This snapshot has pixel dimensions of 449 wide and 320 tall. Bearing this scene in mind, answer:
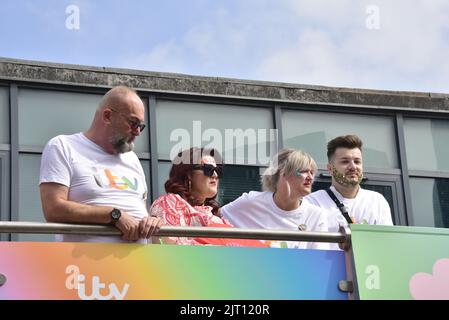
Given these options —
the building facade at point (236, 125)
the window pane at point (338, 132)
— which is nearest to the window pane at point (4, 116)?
the building facade at point (236, 125)

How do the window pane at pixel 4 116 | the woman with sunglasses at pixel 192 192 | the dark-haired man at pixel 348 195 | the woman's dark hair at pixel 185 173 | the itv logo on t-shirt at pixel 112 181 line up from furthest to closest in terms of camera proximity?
the window pane at pixel 4 116 < the dark-haired man at pixel 348 195 < the woman's dark hair at pixel 185 173 < the woman with sunglasses at pixel 192 192 < the itv logo on t-shirt at pixel 112 181

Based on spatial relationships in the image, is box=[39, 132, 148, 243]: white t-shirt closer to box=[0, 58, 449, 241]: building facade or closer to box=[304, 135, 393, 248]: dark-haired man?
box=[304, 135, 393, 248]: dark-haired man

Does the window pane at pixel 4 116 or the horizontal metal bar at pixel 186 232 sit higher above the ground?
the window pane at pixel 4 116

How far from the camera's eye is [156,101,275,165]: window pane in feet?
34.6

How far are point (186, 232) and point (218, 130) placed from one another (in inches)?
216

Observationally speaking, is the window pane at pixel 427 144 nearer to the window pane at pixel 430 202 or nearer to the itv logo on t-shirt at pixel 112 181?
the window pane at pixel 430 202

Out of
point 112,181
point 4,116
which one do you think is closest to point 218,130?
point 4,116

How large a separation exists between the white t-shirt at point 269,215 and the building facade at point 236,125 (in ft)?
10.0

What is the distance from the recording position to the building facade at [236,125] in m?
10.1

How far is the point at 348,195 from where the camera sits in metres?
7.16

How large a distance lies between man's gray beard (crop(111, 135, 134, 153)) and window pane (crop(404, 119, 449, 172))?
6.41 m

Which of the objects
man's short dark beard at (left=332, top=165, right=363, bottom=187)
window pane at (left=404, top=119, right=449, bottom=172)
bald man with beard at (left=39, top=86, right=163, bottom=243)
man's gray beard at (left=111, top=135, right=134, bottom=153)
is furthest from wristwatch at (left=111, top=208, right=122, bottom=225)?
window pane at (left=404, top=119, right=449, bottom=172)

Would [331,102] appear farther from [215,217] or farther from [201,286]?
[201,286]

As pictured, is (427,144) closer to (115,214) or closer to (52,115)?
(52,115)
